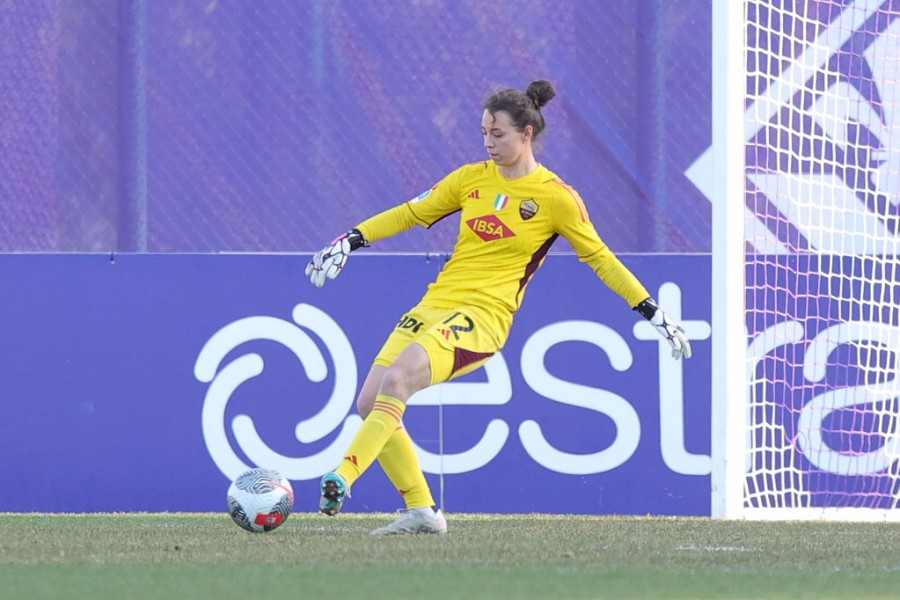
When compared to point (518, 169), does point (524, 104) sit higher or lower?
higher

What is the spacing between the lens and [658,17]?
9031mm

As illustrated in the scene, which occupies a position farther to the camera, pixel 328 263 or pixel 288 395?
pixel 288 395

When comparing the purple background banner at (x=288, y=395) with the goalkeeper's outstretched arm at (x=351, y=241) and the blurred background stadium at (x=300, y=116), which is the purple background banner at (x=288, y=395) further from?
the goalkeeper's outstretched arm at (x=351, y=241)

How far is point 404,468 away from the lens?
601 centimetres

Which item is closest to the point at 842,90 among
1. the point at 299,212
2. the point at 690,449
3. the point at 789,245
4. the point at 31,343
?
the point at 789,245

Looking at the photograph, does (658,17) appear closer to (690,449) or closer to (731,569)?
(690,449)

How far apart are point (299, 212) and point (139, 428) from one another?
1.72 m

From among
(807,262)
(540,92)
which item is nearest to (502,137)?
(540,92)

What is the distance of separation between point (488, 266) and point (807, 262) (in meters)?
2.63

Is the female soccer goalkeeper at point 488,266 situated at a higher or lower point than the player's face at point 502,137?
lower

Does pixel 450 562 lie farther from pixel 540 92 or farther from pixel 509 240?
pixel 540 92

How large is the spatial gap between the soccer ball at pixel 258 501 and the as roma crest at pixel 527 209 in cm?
135

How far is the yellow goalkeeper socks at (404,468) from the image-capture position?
5.99 metres

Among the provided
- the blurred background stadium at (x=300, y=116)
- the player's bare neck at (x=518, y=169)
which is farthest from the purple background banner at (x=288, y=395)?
the player's bare neck at (x=518, y=169)
